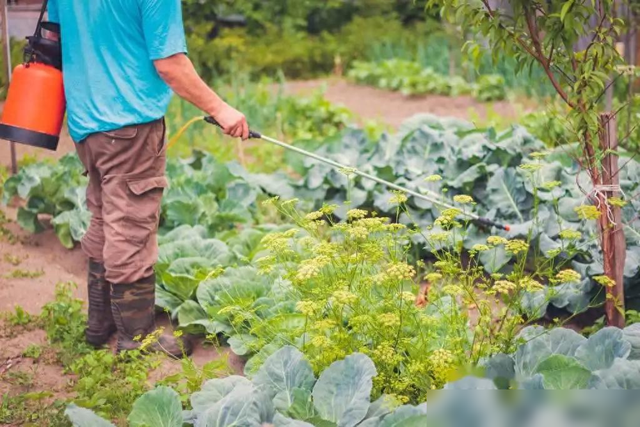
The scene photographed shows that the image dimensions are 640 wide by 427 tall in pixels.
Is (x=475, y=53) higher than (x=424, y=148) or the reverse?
higher

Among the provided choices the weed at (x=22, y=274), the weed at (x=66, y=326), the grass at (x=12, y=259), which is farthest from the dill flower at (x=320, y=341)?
the grass at (x=12, y=259)

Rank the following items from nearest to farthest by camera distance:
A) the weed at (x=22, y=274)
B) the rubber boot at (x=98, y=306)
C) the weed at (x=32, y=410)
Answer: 1. the weed at (x=32, y=410)
2. the rubber boot at (x=98, y=306)
3. the weed at (x=22, y=274)

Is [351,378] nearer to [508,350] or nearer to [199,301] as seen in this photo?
[508,350]

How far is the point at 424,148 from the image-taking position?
6.11 meters

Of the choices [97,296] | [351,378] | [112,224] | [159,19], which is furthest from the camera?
[97,296]

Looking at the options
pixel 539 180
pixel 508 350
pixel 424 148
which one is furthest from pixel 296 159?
pixel 508 350

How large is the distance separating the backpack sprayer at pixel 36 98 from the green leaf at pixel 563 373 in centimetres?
238

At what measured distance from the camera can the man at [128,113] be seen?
392 cm

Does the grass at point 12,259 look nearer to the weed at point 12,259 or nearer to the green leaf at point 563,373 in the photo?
the weed at point 12,259

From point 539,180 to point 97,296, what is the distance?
8.09ft

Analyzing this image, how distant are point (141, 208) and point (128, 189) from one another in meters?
0.10

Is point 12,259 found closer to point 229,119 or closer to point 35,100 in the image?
point 35,100

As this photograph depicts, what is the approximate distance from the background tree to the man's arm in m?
1.00

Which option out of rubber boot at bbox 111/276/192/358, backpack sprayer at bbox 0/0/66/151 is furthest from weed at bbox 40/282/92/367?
backpack sprayer at bbox 0/0/66/151
